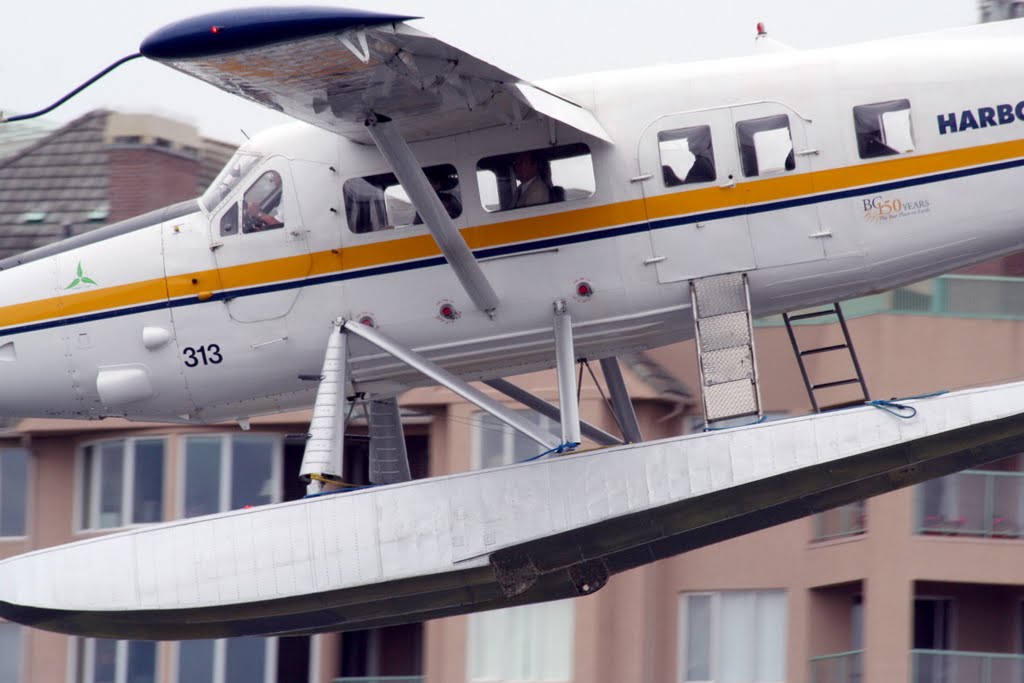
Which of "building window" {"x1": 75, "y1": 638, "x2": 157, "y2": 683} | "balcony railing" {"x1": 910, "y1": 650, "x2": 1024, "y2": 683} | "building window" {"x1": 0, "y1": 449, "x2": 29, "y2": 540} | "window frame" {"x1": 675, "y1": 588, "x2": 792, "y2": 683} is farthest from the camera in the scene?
"building window" {"x1": 0, "y1": 449, "x2": 29, "y2": 540}

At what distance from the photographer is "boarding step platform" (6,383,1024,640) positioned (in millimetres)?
14945

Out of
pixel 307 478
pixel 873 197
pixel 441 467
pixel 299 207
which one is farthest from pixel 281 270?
pixel 441 467

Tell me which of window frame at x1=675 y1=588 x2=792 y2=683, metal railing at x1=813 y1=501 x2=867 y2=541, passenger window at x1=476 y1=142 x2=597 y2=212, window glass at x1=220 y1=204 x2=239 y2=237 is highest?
passenger window at x1=476 y1=142 x2=597 y2=212

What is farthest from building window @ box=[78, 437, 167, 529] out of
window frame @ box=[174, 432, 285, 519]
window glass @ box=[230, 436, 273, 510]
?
window glass @ box=[230, 436, 273, 510]

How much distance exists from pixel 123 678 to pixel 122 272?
47.6 ft

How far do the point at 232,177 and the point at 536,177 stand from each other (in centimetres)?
272

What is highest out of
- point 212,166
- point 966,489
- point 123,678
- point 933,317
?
point 212,166

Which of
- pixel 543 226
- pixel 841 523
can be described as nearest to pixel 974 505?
pixel 841 523

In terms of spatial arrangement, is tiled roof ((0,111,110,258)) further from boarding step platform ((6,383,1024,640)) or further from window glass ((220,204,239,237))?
boarding step platform ((6,383,1024,640))

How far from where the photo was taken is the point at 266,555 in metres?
15.5

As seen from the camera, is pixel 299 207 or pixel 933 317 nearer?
pixel 299 207

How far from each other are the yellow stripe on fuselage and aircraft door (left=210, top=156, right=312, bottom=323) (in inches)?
0.7

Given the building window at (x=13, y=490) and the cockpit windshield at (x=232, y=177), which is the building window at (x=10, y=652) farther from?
the cockpit windshield at (x=232, y=177)

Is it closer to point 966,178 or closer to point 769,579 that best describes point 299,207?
point 966,178
